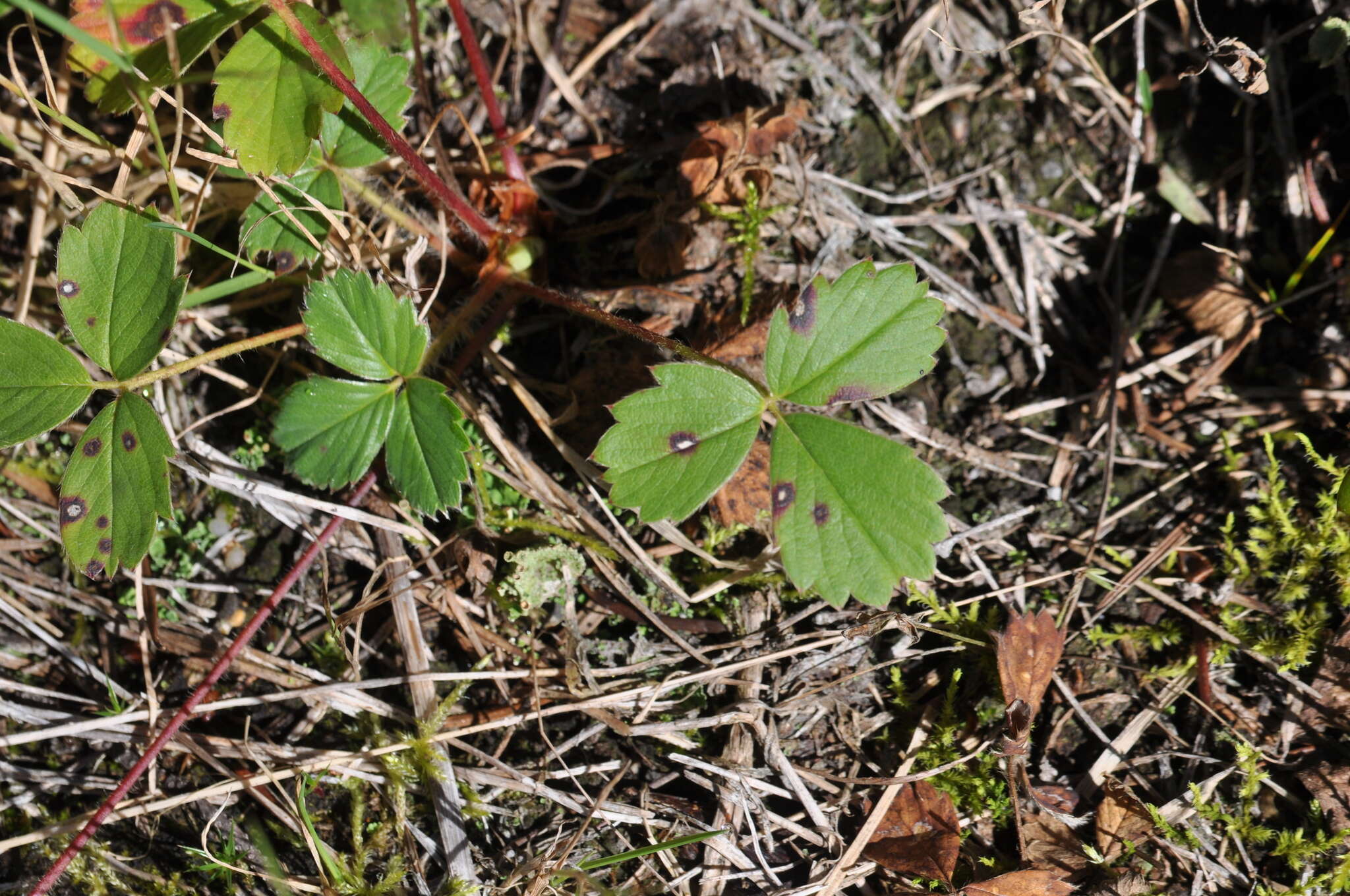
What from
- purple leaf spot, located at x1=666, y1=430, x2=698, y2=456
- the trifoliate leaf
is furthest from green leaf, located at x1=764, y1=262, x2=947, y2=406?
the trifoliate leaf

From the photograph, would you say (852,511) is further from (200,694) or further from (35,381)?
(35,381)

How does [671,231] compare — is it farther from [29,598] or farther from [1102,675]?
[29,598]

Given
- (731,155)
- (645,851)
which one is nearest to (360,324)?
(731,155)

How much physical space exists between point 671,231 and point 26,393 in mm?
1629

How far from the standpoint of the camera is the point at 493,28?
2.66 meters

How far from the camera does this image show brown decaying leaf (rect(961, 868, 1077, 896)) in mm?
1951

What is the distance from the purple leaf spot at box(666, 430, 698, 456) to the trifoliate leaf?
4.29 feet

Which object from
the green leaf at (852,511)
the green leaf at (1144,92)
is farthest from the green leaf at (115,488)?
the green leaf at (1144,92)

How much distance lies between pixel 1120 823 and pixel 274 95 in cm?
259

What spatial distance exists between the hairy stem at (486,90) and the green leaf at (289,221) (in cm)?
46

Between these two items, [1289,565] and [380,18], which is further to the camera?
[380,18]

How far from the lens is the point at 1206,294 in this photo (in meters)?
2.39

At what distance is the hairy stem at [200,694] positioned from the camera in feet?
6.54

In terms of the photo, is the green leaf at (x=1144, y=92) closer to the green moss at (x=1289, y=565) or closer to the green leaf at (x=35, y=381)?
the green moss at (x=1289, y=565)
